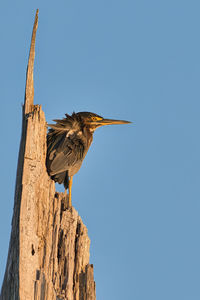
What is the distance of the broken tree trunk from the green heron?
354mm

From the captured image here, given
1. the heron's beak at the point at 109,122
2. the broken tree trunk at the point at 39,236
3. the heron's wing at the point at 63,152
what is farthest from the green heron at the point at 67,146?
the broken tree trunk at the point at 39,236

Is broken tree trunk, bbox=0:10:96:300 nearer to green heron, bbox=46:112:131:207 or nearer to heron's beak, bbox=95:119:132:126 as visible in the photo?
green heron, bbox=46:112:131:207

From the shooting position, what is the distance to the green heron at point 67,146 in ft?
29.3

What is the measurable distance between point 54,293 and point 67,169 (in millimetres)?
2234

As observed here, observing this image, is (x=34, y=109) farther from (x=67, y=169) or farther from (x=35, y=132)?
(x=67, y=169)

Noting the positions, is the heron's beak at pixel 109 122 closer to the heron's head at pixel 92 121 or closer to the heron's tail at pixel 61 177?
the heron's head at pixel 92 121

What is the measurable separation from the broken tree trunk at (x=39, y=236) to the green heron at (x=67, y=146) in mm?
354

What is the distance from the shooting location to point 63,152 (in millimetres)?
9203

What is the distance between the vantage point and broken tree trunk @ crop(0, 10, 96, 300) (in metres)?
7.47

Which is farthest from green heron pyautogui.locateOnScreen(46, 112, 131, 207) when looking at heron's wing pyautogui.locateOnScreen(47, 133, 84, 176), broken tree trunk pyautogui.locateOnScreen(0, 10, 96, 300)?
broken tree trunk pyautogui.locateOnScreen(0, 10, 96, 300)

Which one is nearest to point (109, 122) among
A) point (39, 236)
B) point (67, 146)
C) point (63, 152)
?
point (67, 146)

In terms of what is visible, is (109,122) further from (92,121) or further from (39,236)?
(39,236)

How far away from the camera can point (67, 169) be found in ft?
30.5

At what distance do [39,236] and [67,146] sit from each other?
1.92 metres
